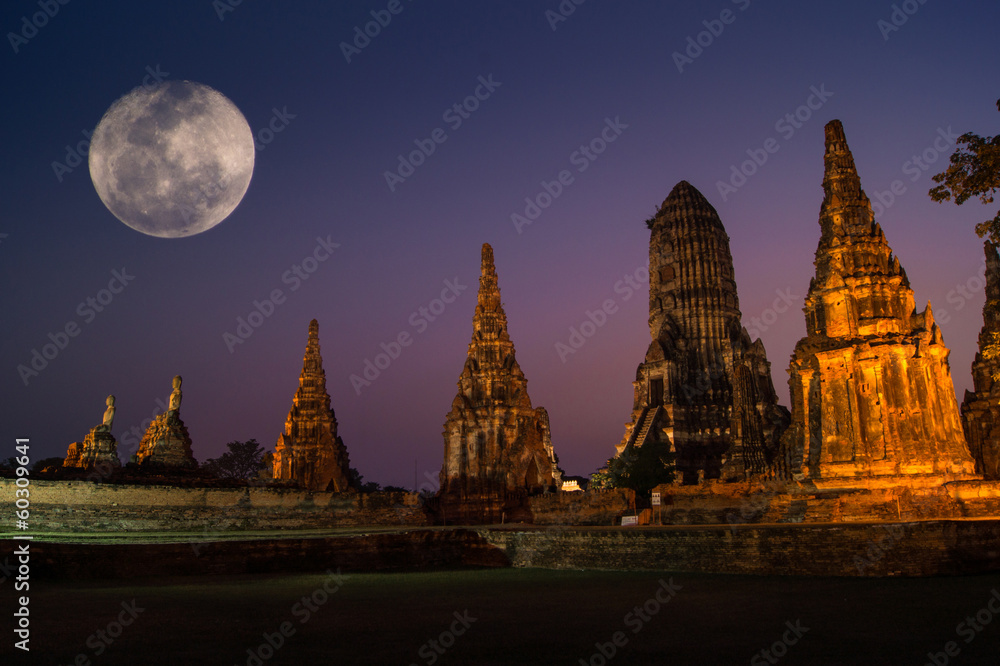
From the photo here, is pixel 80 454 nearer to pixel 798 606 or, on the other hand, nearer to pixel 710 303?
pixel 798 606

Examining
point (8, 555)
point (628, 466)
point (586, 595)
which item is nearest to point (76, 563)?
point (8, 555)

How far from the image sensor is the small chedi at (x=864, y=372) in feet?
69.4

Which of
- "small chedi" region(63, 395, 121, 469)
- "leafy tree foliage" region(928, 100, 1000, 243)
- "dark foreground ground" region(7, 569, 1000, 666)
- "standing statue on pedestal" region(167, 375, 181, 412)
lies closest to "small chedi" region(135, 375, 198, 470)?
"standing statue on pedestal" region(167, 375, 181, 412)

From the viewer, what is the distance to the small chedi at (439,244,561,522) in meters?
42.1

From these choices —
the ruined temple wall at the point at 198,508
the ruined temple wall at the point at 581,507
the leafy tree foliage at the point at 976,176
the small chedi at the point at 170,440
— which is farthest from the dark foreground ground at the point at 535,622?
the small chedi at the point at 170,440

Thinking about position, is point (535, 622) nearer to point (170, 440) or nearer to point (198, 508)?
point (198, 508)

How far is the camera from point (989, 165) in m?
10.9

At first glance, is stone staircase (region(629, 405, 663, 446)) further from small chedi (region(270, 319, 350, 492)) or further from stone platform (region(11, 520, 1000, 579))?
stone platform (region(11, 520, 1000, 579))

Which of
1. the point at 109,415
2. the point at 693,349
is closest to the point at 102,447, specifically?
the point at 109,415

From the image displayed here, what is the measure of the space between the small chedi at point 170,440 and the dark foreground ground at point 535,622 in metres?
23.8

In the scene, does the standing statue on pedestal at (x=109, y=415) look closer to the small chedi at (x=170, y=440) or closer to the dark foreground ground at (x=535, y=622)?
the small chedi at (x=170, y=440)

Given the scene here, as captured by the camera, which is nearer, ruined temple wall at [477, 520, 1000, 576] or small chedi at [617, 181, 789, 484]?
ruined temple wall at [477, 520, 1000, 576]

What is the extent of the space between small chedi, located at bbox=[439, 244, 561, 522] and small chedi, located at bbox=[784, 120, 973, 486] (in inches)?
827

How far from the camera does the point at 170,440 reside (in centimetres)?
3422
